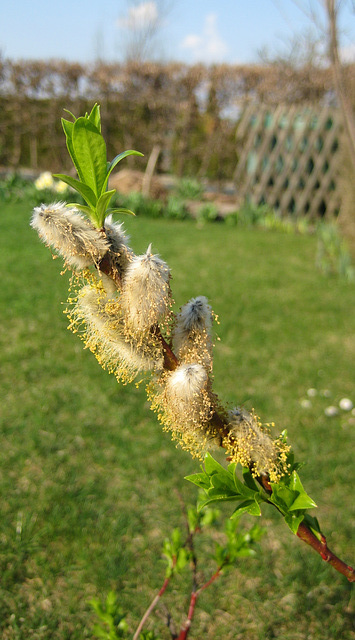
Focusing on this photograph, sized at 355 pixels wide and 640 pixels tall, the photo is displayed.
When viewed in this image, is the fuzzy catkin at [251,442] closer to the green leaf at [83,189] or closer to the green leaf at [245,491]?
the green leaf at [245,491]

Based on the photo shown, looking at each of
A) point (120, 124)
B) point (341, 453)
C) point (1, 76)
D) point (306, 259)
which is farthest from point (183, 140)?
Result: point (341, 453)

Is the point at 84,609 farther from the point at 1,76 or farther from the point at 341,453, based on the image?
the point at 1,76

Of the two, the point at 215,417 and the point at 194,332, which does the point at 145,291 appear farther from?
the point at 215,417

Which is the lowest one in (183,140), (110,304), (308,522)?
(308,522)

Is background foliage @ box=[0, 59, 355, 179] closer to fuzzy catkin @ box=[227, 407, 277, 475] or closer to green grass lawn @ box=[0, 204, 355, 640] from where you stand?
green grass lawn @ box=[0, 204, 355, 640]

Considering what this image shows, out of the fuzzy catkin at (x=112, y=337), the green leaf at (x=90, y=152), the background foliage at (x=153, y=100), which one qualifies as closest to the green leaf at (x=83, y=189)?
the green leaf at (x=90, y=152)

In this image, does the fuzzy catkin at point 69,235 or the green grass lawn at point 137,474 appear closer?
the fuzzy catkin at point 69,235

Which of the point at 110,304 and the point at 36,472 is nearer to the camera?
the point at 110,304
